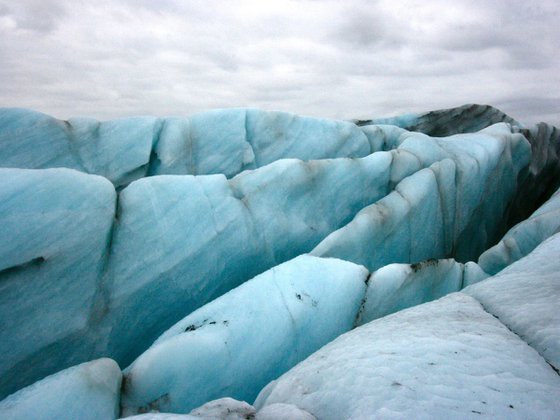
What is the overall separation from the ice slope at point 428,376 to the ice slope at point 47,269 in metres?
2.13

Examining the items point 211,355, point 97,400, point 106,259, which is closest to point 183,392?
point 211,355

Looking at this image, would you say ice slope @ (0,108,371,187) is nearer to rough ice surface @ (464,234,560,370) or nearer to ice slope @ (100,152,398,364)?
ice slope @ (100,152,398,364)

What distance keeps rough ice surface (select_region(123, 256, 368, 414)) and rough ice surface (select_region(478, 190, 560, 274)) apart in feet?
8.22

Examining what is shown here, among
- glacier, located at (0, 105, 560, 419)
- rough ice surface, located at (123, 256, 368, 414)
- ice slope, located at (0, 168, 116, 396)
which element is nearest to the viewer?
glacier, located at (0, 105, 560, 419)

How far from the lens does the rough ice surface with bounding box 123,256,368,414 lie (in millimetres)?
3021

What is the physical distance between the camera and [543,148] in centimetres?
1089

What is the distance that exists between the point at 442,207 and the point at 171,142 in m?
4.80

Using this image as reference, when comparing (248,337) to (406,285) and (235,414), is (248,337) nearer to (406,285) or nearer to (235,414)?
(235,414)

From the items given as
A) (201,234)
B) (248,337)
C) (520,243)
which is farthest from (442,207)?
(248,337)

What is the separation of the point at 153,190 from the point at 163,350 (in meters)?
1.99

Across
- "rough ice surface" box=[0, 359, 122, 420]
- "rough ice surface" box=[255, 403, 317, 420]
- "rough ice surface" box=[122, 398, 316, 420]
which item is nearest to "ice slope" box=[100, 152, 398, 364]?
"rough ice surface" box=[0, 359, 122, 420]

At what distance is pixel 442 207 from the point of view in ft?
22.2

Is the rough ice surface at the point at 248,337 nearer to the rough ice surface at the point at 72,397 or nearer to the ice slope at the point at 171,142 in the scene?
the rough ice surface at the point at 72,397

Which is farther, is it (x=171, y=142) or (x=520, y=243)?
(x=171, y=142)
